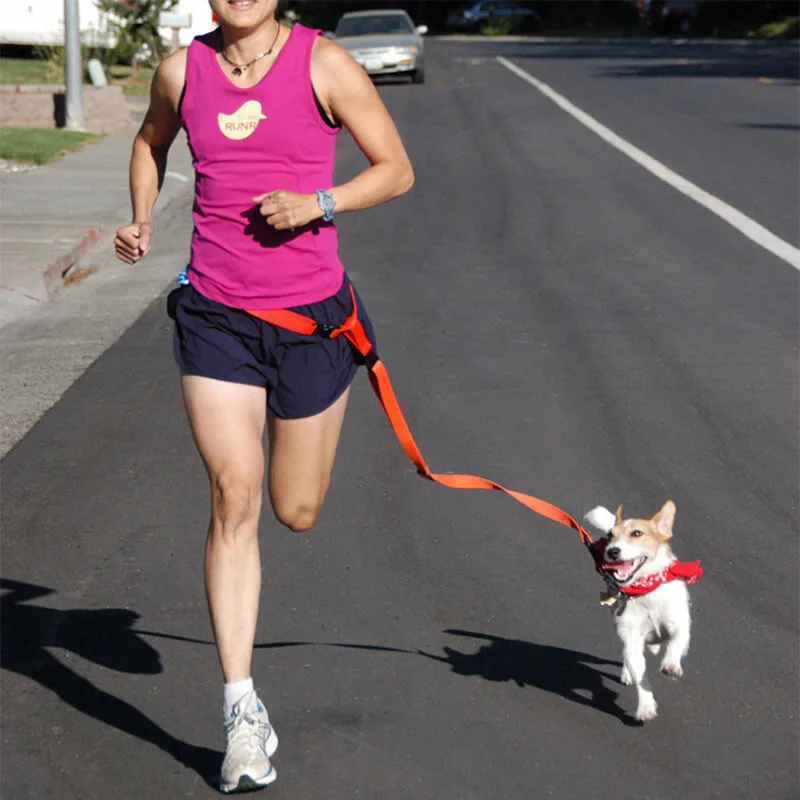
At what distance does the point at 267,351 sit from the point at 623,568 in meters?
1.18

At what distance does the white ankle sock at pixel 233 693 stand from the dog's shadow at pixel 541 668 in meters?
0.98

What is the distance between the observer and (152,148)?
15.2 ft

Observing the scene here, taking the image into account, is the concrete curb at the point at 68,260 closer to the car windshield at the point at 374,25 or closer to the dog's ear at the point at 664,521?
the dog's ear at the point at 664,521

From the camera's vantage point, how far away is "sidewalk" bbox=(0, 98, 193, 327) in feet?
38.1

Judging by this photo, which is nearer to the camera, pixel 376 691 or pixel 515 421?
pixel 376 691

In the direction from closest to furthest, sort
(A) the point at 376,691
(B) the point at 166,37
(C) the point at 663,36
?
(A) the point at 376,691
(B) the point at 166,37
(C) the point at 663,36

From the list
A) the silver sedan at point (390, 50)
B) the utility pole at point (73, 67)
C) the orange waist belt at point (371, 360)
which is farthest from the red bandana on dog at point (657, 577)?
the silver sedan at point (390, 50)

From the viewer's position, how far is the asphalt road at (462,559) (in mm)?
4395

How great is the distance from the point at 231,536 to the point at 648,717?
54.0 inches

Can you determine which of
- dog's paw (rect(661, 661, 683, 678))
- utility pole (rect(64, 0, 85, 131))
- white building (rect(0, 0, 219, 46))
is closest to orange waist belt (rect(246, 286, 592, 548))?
dog's paw (rect(661, 661, 683, 678))

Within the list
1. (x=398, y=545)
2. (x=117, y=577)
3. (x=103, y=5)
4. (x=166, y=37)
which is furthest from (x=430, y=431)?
(x=166, y=37)

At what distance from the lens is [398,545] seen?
6176 mm

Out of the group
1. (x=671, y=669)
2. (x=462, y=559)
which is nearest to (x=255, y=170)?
(x=671, y=669)

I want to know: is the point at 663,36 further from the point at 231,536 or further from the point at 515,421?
the point at 231,536
